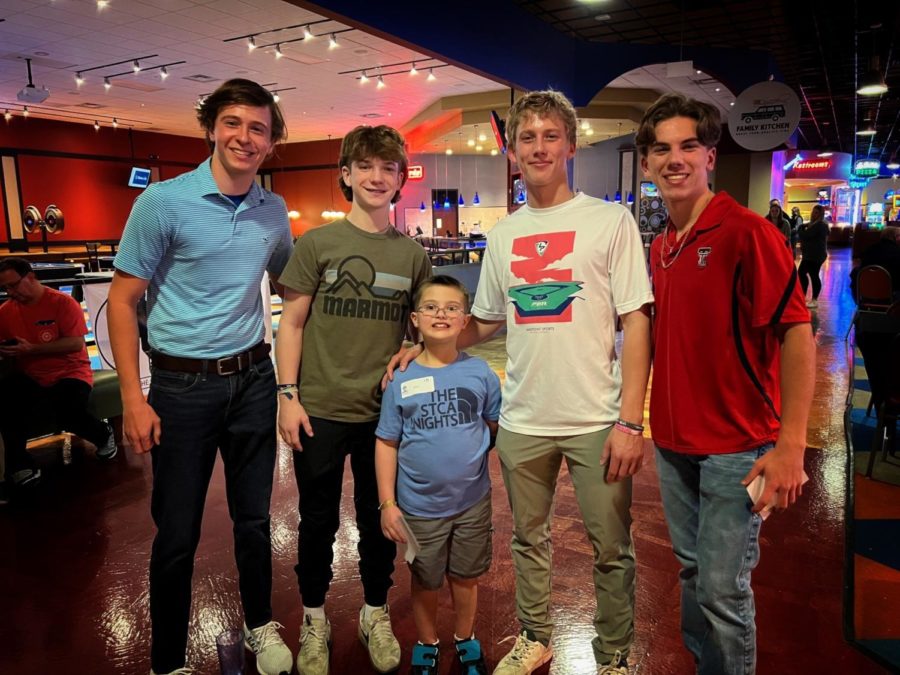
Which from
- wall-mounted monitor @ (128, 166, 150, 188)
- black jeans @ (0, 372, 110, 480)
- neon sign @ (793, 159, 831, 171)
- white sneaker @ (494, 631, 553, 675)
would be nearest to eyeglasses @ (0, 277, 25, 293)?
black jeans @ (0, 372, 110, 480)

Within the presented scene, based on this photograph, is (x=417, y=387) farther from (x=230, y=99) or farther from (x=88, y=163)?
(x=88, y=163)

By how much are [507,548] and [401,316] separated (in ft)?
4.54

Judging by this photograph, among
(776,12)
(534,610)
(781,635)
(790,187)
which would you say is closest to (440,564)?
(534,610)

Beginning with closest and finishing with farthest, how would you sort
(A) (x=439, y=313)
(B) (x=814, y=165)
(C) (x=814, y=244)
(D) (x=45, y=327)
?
(A) (x=439, y=313) → (D) (x=45, y=327) → (C) (x=814, y=244) → (B) (x=814, y=165)

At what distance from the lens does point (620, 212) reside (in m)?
1.70

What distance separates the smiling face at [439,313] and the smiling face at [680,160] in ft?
2.16

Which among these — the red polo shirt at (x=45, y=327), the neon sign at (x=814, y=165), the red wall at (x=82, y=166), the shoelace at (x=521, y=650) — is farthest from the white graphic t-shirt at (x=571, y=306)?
the neon sign at (x=814, y=165)

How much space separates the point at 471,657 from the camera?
1.95 metres

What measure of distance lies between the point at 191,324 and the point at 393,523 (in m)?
0.82

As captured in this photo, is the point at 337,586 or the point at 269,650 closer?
the point at 269,650

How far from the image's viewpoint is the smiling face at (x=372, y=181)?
188 centimetres

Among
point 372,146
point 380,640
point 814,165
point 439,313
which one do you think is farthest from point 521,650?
point 814,165

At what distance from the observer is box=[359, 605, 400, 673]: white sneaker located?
1.98 metres

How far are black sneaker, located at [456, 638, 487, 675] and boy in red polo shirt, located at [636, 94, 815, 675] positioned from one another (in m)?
0.69
